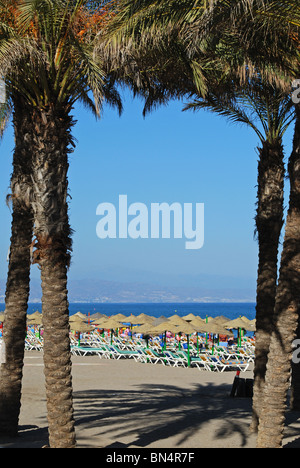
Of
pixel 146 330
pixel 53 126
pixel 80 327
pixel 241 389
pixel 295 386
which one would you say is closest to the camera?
pixel 53 126

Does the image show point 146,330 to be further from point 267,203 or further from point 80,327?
point 267,203

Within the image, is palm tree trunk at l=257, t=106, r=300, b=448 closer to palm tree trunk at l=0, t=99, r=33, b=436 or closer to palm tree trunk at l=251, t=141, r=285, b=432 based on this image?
palm tree trunk at l=251, t=141, r=285, b=432

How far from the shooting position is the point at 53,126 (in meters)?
8.30

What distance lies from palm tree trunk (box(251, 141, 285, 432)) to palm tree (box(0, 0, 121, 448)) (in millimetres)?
4480

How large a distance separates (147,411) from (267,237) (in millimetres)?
5295

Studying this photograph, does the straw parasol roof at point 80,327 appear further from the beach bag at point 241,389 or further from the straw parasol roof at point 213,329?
the beach bag at point 241,389

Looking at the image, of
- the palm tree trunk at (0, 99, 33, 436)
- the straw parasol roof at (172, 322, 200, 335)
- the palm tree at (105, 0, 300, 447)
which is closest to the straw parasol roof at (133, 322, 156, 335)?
the straw parasol roof at (172, 322, 200, 335)

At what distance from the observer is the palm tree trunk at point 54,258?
794 cm

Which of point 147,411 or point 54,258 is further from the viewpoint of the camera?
point 147,411

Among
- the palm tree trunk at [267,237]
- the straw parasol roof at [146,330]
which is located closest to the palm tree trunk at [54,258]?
the palm tree trunk at [267,237]

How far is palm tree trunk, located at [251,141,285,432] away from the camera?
37.3 ft

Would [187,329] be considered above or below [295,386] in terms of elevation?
below

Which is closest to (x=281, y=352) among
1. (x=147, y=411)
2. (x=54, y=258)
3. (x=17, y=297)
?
(x=54, y=258)

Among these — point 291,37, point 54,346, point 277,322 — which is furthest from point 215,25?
point 54,346
